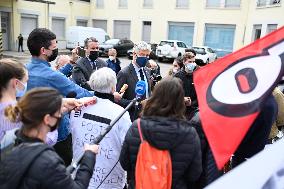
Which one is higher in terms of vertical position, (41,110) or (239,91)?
(239,91)

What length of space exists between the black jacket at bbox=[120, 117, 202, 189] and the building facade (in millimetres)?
20958

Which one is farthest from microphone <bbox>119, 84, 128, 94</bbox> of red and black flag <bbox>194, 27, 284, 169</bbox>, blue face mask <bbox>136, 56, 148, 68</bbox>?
red and black flag <bbox>194, 27, 284, 169</bbox>

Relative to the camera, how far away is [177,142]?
2264 millimetres

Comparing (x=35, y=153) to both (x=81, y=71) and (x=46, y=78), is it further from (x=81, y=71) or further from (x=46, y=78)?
(x=81, y=71)

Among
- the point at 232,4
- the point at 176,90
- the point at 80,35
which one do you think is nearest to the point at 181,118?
the point at 176,90

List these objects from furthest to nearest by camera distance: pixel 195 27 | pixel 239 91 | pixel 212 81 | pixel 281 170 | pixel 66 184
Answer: pixel 195 27, pixel 212 81, pixel 239 91, pixel 66 184, pixel 281 170

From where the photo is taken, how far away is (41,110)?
1.82 meters

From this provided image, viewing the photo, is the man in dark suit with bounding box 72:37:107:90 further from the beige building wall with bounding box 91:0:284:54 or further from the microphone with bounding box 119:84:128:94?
the beige building wall with bounding box 91:0:284:54

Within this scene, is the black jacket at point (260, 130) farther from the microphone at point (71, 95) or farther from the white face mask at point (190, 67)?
the white face mask at point (190, 67)

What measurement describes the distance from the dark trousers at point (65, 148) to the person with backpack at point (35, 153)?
1.40 meters

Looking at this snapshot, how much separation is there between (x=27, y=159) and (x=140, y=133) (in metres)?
0.88

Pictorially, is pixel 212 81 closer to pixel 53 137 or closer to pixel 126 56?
pixel 53 137

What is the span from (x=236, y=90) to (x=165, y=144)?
61 centimetres

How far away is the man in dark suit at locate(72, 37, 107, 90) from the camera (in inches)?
196
